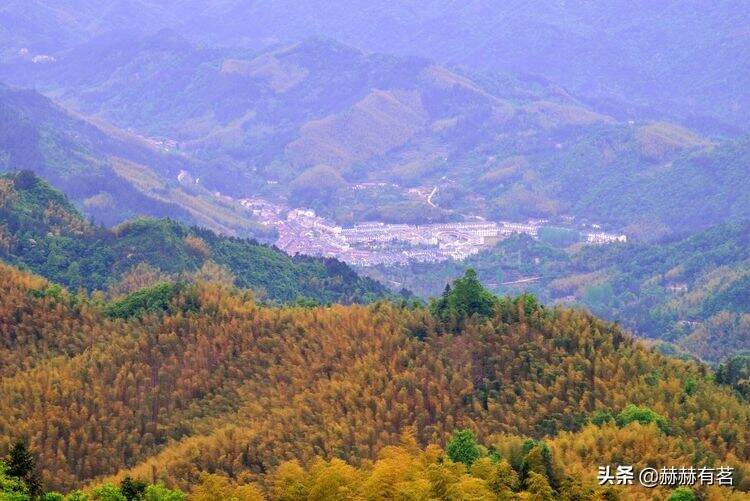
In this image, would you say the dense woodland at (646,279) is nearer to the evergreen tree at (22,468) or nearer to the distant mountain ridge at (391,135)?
the distant mountain ridge at (391,135)

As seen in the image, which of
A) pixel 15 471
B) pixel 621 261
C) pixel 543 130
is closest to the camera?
pixel 15 471

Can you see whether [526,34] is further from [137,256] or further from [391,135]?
[137,256]

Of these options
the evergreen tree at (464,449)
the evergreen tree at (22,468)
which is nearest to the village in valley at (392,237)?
the evergreen tree at (464,449)

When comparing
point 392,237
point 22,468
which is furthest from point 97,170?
point 22,468

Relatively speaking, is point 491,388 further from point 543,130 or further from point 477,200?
point 543,130

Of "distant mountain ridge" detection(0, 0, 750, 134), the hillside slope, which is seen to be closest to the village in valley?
the hillside slope

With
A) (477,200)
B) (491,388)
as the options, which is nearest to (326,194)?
(477,200)

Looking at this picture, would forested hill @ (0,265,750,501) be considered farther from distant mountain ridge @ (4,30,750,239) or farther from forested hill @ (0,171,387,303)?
distant mountain ridge @ (4,30,750,239)
